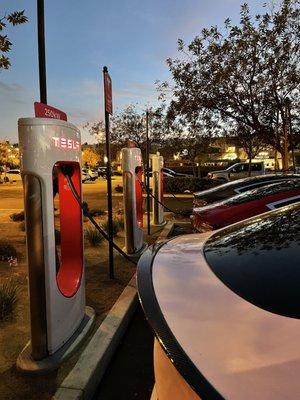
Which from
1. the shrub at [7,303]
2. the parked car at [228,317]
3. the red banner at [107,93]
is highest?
the red banner at [107,93]

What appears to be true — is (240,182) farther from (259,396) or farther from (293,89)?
(293,89)

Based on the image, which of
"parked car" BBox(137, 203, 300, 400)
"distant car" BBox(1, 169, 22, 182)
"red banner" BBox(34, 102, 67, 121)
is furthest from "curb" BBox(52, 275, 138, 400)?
"distant car" BBox(1, 169, 22, 182)

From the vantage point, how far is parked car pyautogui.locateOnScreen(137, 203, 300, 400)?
55.0 inches

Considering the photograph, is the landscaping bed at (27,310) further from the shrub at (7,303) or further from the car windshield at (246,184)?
the car windshield at (246,184)

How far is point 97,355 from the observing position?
3.72 metres

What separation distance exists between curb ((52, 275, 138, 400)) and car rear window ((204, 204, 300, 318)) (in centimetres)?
150

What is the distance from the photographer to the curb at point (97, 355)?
3.23 m

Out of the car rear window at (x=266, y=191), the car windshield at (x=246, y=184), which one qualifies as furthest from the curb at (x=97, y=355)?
the car windshield at (x=246, y=184)

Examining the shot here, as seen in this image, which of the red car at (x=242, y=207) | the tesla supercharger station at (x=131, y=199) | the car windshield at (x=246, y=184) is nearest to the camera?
the red car at (x=242, y=207)

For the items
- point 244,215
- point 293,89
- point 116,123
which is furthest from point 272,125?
point 116,123

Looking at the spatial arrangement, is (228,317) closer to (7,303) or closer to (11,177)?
(7,303)

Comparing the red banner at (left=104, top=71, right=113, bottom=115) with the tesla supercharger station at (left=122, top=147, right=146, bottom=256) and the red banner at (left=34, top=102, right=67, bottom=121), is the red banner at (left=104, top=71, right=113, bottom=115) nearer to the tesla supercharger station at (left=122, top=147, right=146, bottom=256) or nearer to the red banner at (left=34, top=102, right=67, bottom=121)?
the tesla supercharger station at (left=122, top=147, right=146, bottom=256)

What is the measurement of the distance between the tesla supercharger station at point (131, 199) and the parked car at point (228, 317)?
16.2 feet

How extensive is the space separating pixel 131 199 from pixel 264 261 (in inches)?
215
